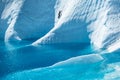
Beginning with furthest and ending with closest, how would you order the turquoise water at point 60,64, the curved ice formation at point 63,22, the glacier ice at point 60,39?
the curved ice formation at point 63,22 → the glacier ice at point 60,39 → the turquoise water at point 60,64

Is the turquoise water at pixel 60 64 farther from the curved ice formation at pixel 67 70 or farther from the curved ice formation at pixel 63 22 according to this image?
the curved ice formation at pixel 63 22

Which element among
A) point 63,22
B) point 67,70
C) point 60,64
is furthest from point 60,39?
point 67,70

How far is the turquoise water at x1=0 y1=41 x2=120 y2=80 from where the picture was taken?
11.4 metres

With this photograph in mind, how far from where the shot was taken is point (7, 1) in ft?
69.7

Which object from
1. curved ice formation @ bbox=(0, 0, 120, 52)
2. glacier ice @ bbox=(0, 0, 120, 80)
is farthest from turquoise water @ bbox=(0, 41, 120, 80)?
curved ice formation @ bbox=(0, 0, 120, 52)

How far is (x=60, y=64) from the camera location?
12648 millimetres

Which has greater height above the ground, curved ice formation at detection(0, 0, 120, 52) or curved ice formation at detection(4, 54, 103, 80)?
curved ice formation at detection(0, 0, 120, 52)

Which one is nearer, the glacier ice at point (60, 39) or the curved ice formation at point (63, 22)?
the glacier ice at point (60, 39)

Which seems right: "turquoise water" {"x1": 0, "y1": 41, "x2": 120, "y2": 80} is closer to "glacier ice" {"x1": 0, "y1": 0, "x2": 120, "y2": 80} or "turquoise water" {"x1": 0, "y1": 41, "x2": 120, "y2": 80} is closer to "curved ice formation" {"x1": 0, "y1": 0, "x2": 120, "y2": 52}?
"glacier ice" {"x1": 0, "y1": 0, "x2": 120, "y2": 80}

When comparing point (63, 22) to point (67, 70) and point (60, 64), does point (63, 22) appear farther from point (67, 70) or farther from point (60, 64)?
point (67, 70)

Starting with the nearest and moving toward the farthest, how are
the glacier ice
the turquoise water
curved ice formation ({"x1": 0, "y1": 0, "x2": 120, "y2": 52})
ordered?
the turquoise water
the glacier ice
curved ice formation ({"x1": 0, "y1": 0, "x2": 120, "y2": 52})

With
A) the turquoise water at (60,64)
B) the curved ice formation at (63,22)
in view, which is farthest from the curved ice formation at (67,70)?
the curved ice formation at (63,22)

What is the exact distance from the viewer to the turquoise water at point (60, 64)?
11.4 metres

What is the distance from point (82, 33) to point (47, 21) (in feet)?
10.8
